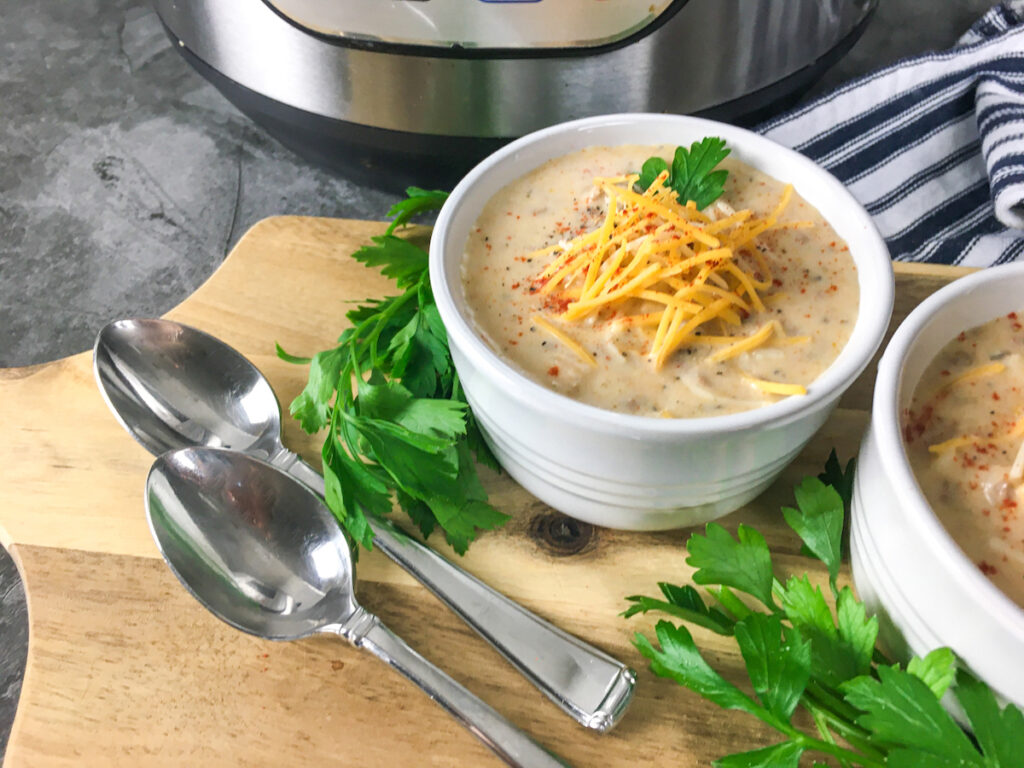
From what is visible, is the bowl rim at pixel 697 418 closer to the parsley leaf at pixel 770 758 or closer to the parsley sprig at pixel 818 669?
the parsley sprig at pixel 818 669

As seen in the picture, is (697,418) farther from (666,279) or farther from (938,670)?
(938,670)

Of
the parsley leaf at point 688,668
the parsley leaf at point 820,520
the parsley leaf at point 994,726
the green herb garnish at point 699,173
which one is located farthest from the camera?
the green herb garnish at point 699,173

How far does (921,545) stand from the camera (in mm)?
666

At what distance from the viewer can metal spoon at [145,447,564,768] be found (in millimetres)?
835

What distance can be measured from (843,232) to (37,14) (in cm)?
199

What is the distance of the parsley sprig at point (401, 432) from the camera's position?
90 centimetres

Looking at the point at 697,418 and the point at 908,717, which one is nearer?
the point at 908,717

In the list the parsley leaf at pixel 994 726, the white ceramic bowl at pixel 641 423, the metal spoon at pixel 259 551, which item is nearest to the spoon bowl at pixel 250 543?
the metal spoon at pixel 259 551

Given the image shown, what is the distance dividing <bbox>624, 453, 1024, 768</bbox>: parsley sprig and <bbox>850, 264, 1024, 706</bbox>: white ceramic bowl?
2 centimetres

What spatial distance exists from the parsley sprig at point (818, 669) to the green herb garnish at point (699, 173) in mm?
308

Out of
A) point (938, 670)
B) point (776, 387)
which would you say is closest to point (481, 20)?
point (776, 387)

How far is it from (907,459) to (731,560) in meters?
0.18

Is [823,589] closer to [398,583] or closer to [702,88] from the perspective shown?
[398,583]

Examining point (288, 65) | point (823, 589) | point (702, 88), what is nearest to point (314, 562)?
point (823, 589)
